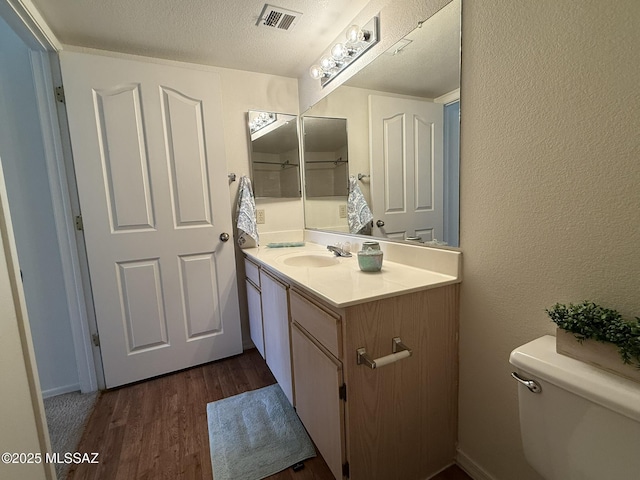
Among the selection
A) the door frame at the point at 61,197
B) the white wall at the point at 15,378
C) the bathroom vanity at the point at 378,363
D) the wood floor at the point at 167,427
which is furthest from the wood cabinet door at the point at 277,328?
the door frame at the point at 61,197

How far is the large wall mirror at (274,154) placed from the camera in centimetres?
218

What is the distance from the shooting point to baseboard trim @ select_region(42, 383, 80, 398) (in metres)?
1.77

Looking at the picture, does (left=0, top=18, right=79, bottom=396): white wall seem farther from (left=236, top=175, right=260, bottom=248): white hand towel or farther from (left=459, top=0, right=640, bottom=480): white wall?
(left=459, top=0, right=640, bottom=480): white wall

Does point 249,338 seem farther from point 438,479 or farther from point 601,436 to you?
point 601,436

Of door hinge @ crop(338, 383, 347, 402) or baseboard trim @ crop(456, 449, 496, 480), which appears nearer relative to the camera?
door hinge @ crop(338, 383, 347, 402)

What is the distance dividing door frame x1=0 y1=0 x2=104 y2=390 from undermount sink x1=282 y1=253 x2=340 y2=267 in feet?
4.06

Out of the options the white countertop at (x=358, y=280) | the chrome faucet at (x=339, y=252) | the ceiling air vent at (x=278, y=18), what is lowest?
the white countertop at (x=358, y=280)

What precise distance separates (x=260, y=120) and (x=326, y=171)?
664 millimetres

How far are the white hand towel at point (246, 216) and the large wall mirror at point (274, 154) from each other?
0.31ft

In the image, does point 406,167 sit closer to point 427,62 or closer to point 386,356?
point 427,62

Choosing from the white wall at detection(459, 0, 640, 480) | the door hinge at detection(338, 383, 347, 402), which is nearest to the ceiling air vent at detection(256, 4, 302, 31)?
the white wall at detection(459, 0, 640, 480)

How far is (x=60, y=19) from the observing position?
145cm

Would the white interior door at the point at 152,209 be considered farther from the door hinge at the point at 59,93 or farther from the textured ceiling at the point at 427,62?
the textured ceiling at the point at 427,62

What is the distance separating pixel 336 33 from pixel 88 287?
214 cm
